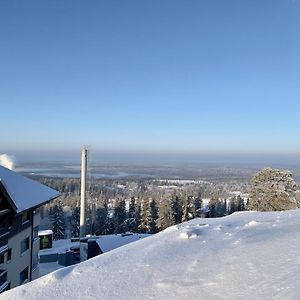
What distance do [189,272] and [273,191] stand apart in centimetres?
2596

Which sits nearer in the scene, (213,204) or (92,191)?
(213,204)

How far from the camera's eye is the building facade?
1472 cm

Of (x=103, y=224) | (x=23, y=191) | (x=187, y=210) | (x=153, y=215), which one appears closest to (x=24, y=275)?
(x=23, y=191)

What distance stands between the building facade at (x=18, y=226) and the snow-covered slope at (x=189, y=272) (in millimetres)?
10291

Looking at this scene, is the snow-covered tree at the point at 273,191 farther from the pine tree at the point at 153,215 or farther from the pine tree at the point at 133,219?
the pine tree at the point at 133,219

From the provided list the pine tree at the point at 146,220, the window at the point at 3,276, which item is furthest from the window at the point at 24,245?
the pine tree at the point at 146,220

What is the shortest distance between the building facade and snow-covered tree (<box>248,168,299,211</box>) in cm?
1782

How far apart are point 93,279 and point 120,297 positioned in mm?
804

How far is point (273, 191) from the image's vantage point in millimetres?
28547

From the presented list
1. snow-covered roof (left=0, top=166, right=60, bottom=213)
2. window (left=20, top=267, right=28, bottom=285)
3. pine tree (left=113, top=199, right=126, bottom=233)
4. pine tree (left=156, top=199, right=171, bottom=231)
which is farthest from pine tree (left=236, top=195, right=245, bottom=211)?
window (left=20, top=267, right=28, bottom=285)

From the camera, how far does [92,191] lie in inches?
4198

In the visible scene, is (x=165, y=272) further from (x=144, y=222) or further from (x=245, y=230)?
(x=144, y=222)

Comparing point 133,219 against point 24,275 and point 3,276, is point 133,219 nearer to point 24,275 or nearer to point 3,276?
point 24,275

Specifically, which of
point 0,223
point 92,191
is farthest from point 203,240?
point 92,191
